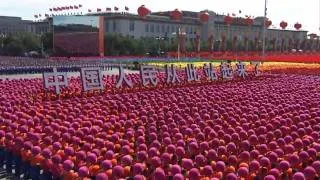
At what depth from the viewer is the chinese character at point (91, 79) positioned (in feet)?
63.8

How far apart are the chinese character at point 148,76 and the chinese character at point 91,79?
2.96 meters

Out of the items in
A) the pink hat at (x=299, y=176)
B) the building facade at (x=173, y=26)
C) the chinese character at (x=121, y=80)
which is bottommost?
the pink hat at (x=299, y=176)

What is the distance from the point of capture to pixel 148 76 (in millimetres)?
22969

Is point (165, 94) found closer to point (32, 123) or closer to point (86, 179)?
point (32, 123)

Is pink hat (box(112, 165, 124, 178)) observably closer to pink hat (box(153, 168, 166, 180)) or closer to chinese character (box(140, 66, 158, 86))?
pink hat (box(153, 168, 166, 180))

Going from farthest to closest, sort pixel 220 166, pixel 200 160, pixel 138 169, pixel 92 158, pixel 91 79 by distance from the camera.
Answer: pixel 91 79 < pixel 200 160 < pixel 92 158 < pixel 220 166 < pixel 138 169

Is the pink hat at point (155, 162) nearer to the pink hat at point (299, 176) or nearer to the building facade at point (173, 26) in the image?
the pink hat at point (299, 176)

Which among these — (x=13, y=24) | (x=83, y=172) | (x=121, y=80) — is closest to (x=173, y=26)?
(x=13, y=24)

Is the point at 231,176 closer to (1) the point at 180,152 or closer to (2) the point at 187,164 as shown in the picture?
(2) the point at 187,164

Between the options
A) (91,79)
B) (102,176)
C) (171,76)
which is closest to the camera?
(102,176)

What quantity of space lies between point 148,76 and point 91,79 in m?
3.81

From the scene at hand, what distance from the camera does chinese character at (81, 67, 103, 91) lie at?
1945 centimetres

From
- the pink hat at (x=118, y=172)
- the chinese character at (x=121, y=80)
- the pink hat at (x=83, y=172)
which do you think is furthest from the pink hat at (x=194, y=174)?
the chinese character at (x=121, y=80)

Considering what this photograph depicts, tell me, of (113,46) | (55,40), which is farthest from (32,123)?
(113,46)
